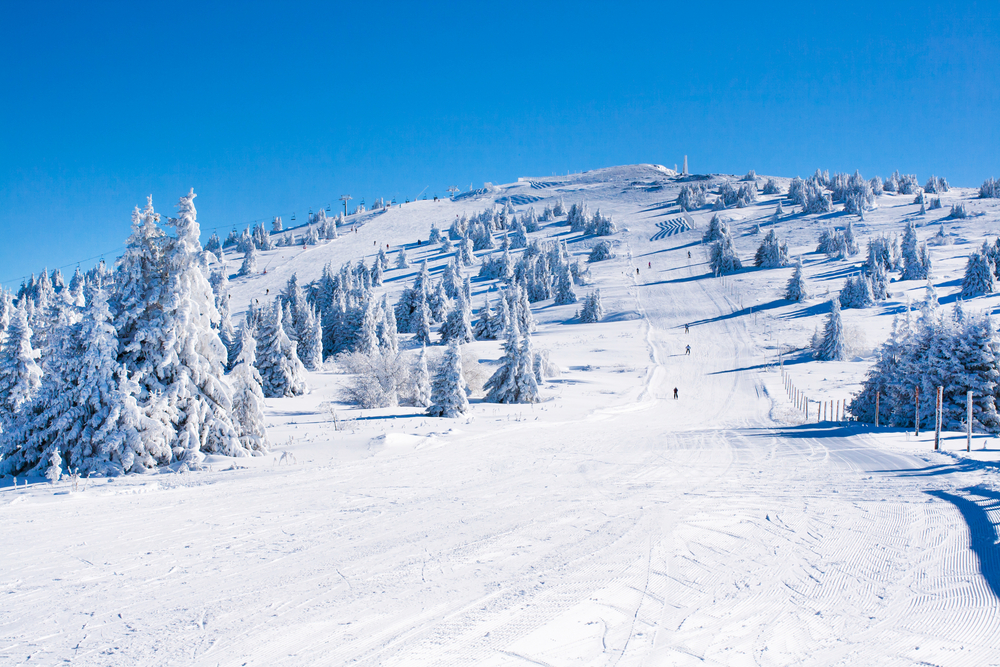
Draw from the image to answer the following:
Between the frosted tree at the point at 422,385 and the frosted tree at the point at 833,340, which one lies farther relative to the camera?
the frosted tree at the point at 833,340

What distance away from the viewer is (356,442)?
54.5 feet

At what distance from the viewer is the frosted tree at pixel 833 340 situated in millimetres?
46938

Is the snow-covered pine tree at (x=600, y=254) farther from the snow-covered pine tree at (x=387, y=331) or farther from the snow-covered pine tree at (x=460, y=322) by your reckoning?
the snow-covered pine tree at (x=387, y=331)

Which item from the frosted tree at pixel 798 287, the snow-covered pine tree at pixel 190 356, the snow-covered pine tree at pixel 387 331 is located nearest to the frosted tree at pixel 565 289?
the frosted tree at pixel 798 287

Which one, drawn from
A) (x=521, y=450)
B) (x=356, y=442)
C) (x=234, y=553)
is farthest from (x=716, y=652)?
(x=356, y=442)

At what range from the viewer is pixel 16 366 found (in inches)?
868

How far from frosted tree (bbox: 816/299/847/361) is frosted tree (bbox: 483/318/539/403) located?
2975 cm

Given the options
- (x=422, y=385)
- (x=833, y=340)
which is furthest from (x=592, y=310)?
(x=422, y=385)

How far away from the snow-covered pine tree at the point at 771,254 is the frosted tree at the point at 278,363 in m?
73.6

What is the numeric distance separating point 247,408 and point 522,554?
11740 mm

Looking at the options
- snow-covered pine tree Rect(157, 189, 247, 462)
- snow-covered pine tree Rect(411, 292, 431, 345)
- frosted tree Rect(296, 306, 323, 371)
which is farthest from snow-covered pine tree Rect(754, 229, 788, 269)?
snow-covered pine tree Rect(157, 189, 247, 462)

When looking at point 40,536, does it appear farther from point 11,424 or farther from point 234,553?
point 11,424

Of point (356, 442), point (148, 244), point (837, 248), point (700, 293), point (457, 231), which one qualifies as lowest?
point (356, 442)

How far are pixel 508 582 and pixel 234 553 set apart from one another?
373 cm
